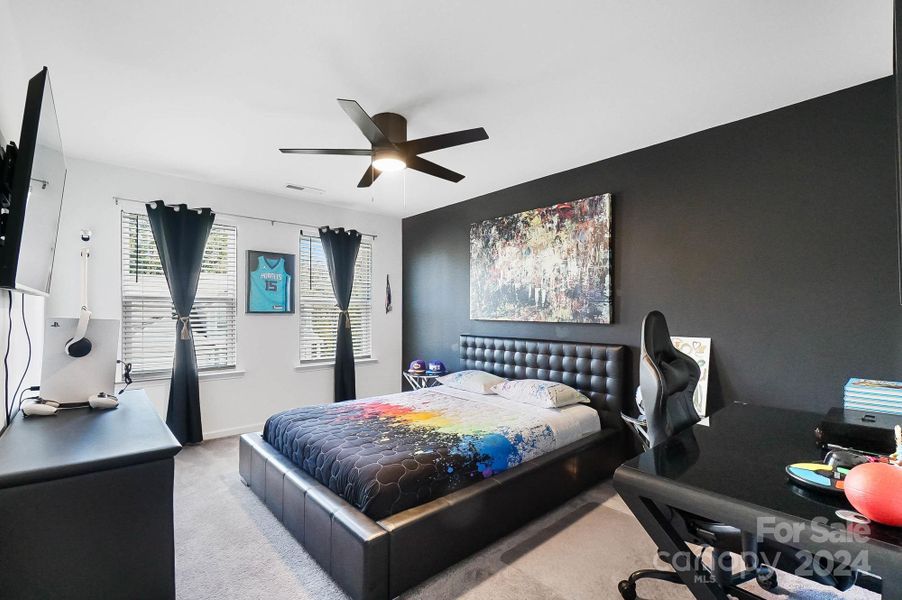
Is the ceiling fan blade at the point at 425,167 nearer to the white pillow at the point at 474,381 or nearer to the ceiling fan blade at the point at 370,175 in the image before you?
the ceiling fan blade at the point at 370,175

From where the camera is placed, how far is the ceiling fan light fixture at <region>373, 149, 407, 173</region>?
2.54 m

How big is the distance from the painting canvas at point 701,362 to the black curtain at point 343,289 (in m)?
3.68

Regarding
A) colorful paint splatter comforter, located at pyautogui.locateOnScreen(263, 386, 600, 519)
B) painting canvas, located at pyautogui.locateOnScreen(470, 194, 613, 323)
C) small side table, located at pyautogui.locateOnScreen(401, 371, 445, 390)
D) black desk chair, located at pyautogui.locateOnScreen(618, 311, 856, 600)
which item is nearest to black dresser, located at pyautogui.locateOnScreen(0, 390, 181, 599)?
colorful paint splatter comforter, located at pyautogui.locateOnScreen(263, 386, 600, 519)

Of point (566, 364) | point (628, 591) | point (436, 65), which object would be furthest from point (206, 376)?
point (628, 591)

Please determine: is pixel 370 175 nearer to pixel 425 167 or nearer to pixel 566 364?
pixel 425 167

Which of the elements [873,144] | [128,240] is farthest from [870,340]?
[128,240]

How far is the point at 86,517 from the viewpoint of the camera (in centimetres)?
108

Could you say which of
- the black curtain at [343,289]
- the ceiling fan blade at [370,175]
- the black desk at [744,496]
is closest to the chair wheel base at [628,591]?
the black desk at [744,496]

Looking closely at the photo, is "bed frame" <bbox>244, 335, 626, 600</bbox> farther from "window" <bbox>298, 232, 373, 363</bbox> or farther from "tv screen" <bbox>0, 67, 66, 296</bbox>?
"window" <bbox>298, 232, 373, 363</bbox>

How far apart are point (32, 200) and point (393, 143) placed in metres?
1.66

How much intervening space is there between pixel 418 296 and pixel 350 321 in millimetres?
980

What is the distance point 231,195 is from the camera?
4.40 metres

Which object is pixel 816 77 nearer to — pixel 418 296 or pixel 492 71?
pixel 492 71

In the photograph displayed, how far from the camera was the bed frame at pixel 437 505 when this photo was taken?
190 cm
